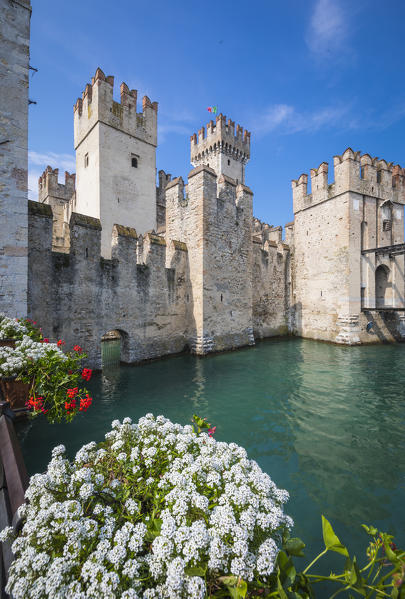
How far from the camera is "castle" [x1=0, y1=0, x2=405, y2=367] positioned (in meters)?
8.21

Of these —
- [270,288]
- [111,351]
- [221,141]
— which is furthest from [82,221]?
[221,141]

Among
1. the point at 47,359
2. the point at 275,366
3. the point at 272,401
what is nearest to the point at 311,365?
the point at 275,366

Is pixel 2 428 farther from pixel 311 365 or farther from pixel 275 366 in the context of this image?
pixel 311 365

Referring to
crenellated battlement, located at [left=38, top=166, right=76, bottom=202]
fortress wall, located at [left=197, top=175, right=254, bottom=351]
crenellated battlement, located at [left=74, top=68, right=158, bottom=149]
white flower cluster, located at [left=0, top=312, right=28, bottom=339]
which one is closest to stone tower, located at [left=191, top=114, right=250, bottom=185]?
crenellated battlement, located at [left=74, top=68, right=158, bottom=149]

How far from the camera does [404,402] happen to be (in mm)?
7031

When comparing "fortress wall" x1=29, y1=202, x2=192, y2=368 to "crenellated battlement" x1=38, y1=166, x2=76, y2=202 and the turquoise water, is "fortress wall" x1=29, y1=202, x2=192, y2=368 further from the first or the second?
"crenellated battlement" x1=38, y1=166, x2=76, y2=202

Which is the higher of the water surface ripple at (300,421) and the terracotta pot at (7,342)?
the terracotta pot at (7,342)

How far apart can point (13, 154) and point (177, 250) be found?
6851 mm

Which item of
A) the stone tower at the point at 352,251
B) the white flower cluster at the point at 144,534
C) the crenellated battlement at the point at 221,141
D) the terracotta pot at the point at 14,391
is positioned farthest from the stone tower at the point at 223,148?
the white flower cluster at the point at 144,534

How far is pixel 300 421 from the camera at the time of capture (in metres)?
5.87

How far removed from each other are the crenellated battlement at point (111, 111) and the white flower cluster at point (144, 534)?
18559mm

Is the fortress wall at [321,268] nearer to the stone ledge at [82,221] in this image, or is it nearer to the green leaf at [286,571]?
the stone ledge at [82,221]

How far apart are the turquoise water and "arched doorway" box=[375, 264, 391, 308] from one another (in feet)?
24.4

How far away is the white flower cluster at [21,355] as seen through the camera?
12.0 feet
